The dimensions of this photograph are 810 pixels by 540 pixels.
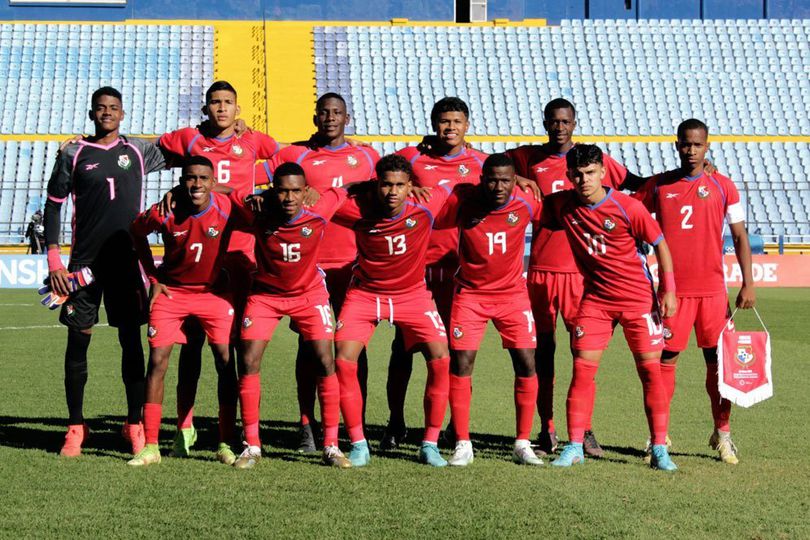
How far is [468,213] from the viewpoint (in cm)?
586

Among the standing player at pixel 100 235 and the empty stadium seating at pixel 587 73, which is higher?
the empty stadium seating at pixel 587 73

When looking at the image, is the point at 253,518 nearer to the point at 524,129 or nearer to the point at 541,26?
the point at 524,129

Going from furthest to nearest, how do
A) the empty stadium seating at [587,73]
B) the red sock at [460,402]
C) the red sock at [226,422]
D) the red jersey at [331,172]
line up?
the empty stadium seating at [587,73], the red jersey at [331,172], the red sock at [226,422], the red sock at [460,402]

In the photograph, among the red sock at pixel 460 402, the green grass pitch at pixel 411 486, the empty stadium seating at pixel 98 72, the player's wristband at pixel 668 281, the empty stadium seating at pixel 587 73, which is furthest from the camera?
the empty stadium seating at pixel 587 73

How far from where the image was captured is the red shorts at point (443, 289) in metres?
6.45

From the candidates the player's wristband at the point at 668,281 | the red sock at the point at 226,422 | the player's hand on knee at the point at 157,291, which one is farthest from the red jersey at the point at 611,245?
the player's hand on knee at the point at 157,291

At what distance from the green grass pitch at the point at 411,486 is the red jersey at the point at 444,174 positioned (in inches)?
44.9

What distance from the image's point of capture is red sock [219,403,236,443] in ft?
19.4

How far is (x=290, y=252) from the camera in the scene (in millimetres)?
5707

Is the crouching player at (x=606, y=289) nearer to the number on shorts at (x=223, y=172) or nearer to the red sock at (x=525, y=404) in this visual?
the red sock at (x=525, y=404)

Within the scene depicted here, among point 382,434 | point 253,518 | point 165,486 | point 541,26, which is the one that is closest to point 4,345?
point 382,434

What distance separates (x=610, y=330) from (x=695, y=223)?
2.71 ft

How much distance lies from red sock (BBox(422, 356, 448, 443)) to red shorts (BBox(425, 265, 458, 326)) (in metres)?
0.65

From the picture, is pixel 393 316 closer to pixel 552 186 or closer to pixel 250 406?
pixel 250 406
